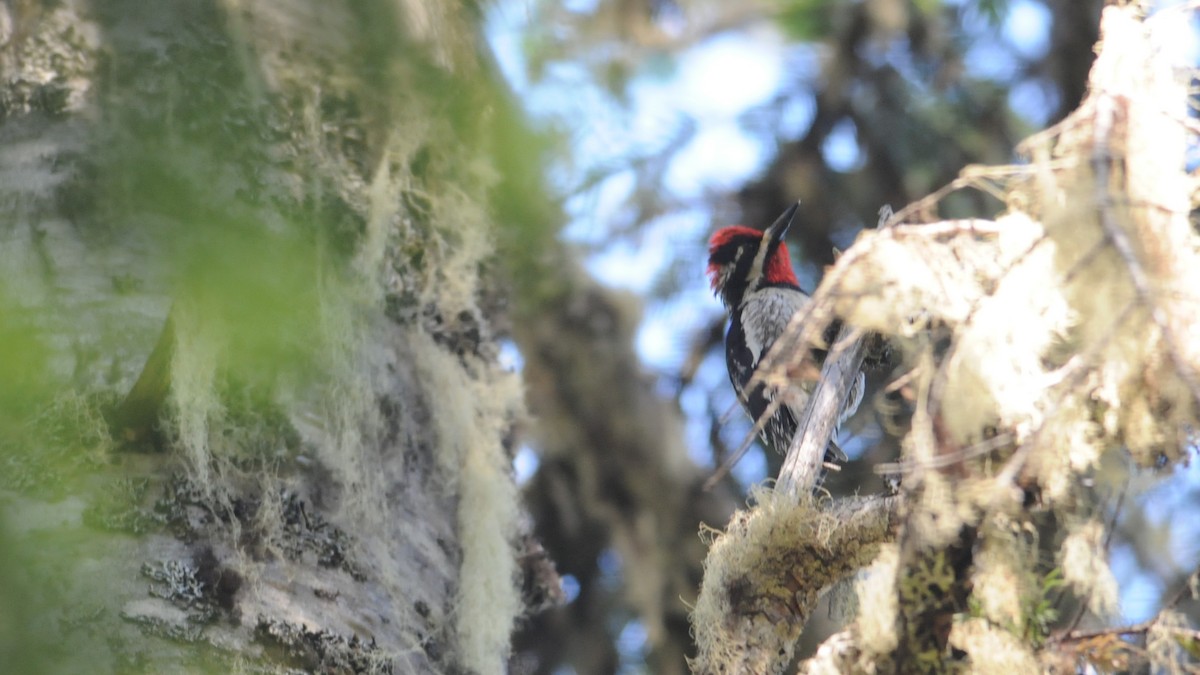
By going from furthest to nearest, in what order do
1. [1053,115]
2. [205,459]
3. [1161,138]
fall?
[1053,115], [205,459], [1161,138]

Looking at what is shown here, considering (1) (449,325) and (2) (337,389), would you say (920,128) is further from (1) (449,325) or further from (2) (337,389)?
(2) (337,389)

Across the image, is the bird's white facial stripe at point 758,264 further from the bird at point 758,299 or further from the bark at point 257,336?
the bark at point 257,336

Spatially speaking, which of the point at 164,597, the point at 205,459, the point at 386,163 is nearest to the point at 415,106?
the point at 386,163

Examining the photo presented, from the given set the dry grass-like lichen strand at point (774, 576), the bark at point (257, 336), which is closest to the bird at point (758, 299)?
the bark at point (257, 336)

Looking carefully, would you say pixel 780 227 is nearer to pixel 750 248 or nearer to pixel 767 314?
pixel 750 248

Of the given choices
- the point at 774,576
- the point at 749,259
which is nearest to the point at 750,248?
the point at 749,259

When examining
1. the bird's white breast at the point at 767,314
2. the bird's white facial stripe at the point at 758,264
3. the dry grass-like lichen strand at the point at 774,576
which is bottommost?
the dry grass-like lichen strand at the point at 774,576

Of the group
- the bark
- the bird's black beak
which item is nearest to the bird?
the bird's black beak
